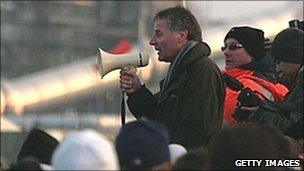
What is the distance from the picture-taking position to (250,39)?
A: 739 cm

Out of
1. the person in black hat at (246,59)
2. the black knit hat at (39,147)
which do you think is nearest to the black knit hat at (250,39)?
the person in black hat at (246,59)

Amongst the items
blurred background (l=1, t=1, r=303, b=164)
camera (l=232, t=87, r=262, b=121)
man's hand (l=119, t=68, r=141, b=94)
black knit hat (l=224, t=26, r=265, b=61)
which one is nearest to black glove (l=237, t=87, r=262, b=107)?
camera (l=232, t=87, r=262, b=121)

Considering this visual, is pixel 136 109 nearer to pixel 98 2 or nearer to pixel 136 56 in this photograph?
pixel 136 56

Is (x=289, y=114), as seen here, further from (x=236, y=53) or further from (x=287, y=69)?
(x=236, y=53)

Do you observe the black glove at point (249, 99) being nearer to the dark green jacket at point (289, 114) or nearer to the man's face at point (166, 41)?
the dark green jacket at point (289, 114)

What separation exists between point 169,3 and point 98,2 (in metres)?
8.93

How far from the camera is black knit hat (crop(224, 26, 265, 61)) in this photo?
7.38 m

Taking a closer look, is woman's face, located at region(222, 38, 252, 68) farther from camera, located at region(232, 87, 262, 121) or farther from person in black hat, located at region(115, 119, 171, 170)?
person in black hat, located at region(115, 119, 171, 170)

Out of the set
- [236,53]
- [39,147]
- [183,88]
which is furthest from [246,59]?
[39,147]

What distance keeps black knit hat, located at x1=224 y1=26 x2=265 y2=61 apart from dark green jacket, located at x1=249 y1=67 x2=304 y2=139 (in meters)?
0.88

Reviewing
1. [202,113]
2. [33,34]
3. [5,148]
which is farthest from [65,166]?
[33,34]

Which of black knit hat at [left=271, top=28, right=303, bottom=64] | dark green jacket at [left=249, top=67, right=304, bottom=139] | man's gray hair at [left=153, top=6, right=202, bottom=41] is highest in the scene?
man's gray hair at [left=153, top=6, right=202, bottom=41]

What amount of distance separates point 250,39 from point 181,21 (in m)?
0.69

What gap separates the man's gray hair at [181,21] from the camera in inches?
270
